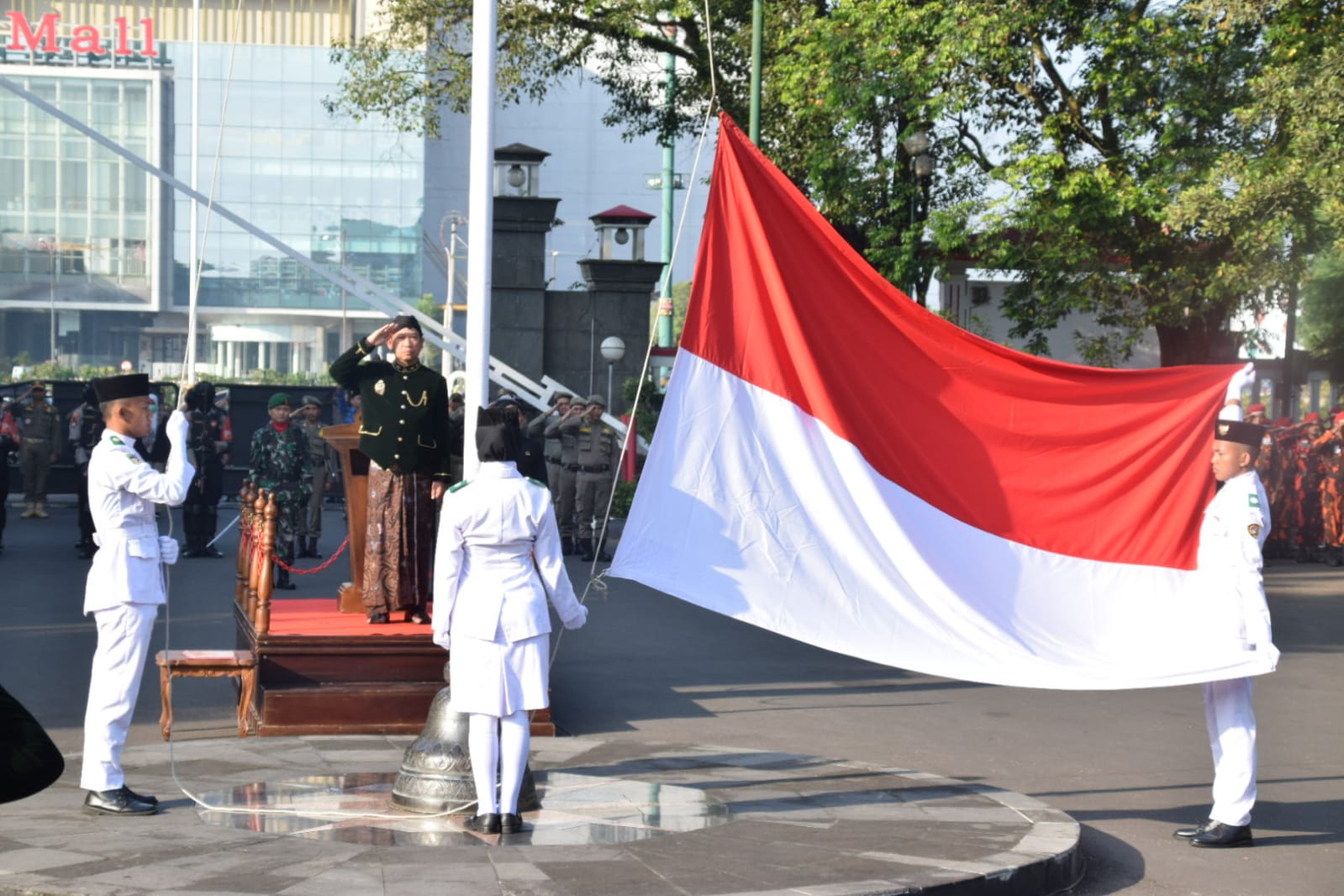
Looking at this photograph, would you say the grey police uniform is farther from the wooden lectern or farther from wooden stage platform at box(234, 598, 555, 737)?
wooden stage platform at box(234, 598, 555, 737)

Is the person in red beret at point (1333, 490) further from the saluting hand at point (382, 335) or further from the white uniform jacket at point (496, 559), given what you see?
the white uniform jacket at point (496, 559)

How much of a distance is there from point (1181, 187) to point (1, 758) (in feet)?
62.1

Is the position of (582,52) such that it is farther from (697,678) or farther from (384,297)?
(697,678)

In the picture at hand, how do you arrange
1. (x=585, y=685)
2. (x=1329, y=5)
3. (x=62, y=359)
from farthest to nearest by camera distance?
1. (x=62, y=359)
2. (x=1329, y=5)
3. (x=585, y=685)

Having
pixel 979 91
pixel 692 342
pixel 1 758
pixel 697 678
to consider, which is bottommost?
pixel 697 678

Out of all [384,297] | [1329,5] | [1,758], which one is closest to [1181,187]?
[1329,5]

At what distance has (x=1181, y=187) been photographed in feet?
63.4

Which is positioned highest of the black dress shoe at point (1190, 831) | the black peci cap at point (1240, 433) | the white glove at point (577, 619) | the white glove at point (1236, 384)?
the white glove at point (1236, 384)

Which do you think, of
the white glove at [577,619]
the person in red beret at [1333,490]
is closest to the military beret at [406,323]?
the white glove at [577,619]

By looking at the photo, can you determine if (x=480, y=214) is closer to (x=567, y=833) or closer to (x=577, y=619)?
(x=577, y=619)

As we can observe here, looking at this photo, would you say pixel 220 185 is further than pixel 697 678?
Yes

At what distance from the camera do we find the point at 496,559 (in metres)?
6.96

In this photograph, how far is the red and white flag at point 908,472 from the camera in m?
7.31

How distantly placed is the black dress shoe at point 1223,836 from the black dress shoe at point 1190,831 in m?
0.02
